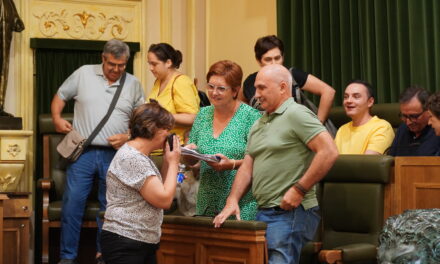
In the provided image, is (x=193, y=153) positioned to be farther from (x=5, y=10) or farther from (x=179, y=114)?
(x=5, y=10)

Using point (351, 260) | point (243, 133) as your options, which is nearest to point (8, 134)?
point (243, 133)

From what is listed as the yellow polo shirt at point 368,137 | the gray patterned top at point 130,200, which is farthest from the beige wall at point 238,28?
the gray patterned top at point 130,200

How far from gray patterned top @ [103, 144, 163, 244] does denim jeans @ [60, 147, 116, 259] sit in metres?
2.10

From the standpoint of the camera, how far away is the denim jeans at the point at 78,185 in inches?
200

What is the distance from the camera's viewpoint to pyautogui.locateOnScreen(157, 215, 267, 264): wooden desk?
3121 mm

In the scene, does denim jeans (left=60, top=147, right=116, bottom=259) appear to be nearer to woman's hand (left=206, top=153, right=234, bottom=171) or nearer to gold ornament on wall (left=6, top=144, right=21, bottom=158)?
gold ornament on wall (left=6, top=144, right=21, bottom=158)

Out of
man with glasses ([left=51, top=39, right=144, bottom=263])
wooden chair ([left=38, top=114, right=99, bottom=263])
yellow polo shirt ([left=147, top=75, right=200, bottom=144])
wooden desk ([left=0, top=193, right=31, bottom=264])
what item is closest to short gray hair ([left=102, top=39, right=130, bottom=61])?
man with glasses ([left=51, top=39, right=144, bottom=263])

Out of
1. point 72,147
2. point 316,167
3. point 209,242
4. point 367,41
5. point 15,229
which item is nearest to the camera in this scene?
point 316,167

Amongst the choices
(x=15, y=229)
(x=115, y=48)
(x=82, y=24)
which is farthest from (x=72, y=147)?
(x=82, y=24)

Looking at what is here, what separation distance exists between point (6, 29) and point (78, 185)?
5.78ft

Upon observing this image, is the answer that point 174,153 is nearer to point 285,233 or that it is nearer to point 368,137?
point 285,233

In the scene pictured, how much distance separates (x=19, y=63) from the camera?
6633 mm

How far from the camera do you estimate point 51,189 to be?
5777 mm

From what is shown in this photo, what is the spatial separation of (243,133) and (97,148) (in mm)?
1750
